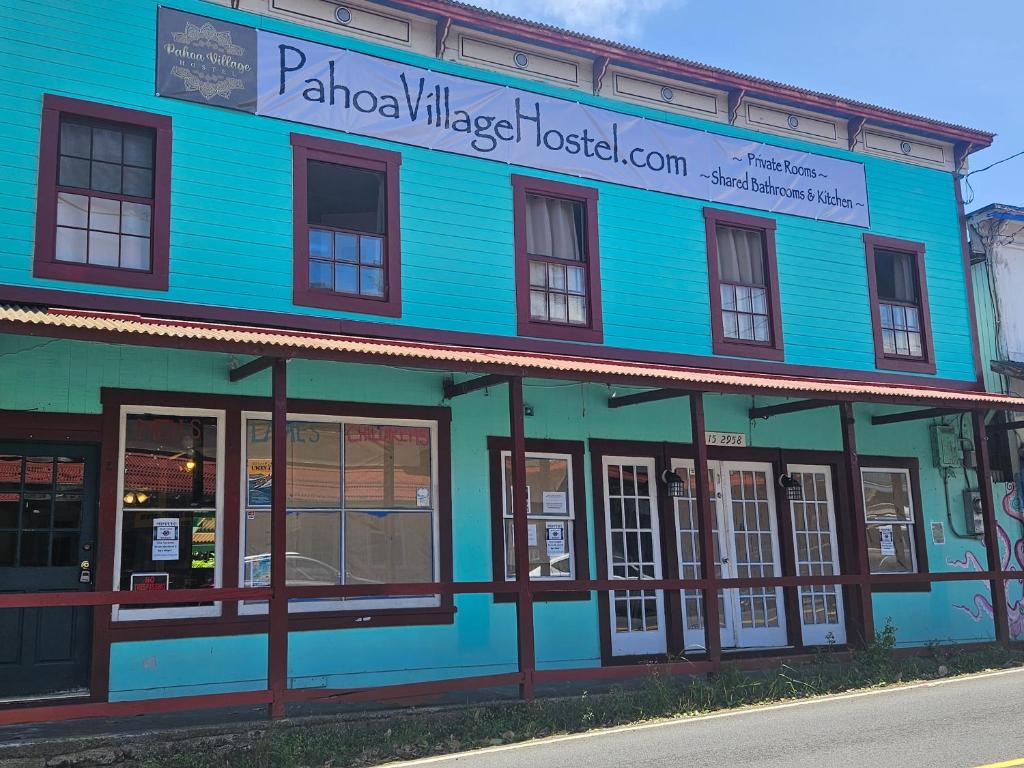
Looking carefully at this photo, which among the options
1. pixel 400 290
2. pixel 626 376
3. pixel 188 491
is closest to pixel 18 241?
pixel 188 491

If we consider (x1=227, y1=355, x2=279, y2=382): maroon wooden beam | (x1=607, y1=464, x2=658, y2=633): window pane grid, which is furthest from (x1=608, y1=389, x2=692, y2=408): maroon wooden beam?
(x1=227, y1=355, x2=279, y2=382): maroon wooden beam

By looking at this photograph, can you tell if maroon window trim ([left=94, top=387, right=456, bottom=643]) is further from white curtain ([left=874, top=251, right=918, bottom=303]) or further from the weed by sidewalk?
white curtain ([left=874, top=251, right=918, bottom=303])

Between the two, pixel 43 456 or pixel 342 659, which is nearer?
pixel 43 456

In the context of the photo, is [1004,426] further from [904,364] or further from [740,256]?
[740,256]

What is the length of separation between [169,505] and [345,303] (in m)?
2.77

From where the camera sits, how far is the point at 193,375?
10172mm

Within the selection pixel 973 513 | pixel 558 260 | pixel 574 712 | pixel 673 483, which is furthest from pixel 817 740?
pixel 973 513

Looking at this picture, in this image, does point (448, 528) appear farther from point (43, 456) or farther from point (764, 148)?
point (764, 148)

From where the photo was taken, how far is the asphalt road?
7.34 meters

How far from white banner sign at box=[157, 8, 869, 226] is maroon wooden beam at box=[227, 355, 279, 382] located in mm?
2880

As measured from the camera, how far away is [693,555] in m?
13.0

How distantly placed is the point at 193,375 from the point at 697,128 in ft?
25.0

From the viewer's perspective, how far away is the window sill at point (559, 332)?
1212 centimetres

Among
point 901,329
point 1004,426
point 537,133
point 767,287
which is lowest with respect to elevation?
point 1004,426
